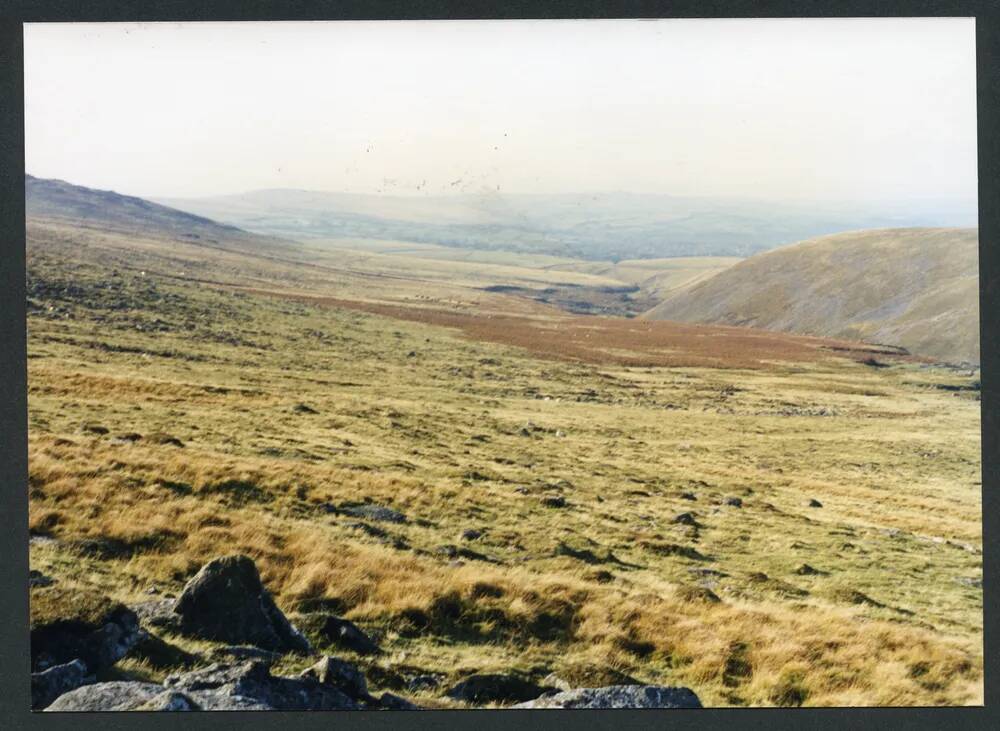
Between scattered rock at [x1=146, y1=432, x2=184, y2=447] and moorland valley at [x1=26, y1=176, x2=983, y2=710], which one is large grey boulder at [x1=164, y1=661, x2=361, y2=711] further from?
scattered rock at [x1=146, y1=432, x2=184, y2=447]

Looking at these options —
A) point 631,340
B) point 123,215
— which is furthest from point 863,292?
point 123,215

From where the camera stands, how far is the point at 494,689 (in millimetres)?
10195

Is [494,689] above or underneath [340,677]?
underneath

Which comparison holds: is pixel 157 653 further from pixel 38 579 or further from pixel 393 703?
pixel 393 703

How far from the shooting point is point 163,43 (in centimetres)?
1162

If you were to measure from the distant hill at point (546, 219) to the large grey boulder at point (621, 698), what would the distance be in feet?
23.6

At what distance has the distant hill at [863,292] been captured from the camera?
12.3m

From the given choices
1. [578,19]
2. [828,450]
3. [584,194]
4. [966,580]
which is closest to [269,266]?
[584,194]

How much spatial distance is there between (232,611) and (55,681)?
2.35 m

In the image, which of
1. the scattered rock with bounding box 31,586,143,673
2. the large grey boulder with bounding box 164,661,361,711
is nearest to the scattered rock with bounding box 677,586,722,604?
the large grey boulder with bounding box 164,661,361,711

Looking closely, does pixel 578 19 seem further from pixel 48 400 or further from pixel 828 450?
pixel 48 400

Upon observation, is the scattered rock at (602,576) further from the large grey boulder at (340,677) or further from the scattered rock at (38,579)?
the scattered rock at (38,579)

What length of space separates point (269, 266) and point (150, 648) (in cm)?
1004

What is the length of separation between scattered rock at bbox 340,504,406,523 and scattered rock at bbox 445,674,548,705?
298 cm
